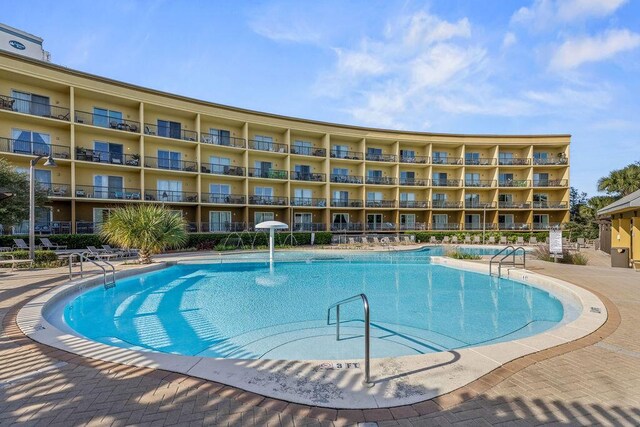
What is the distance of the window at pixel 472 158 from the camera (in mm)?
32875

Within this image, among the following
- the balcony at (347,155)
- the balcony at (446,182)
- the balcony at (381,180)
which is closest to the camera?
the balcony at (347,155)

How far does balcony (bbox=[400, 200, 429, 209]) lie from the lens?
104 ft

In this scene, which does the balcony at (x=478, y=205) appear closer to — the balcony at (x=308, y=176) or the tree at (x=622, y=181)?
the tree at (x=622, y=181)

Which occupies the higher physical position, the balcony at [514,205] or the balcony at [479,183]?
the balcony at [479,183]

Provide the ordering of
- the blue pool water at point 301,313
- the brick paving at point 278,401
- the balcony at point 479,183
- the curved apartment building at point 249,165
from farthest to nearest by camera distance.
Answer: the balcony at point 479,183
the curved apartment building at point 249,165
the blue pool water at point 301,313
the brick paving at point 278,401

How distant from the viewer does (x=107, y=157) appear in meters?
20.8

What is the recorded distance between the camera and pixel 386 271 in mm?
13984

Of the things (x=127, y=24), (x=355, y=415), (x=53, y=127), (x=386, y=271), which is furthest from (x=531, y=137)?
(x=53, y=127)

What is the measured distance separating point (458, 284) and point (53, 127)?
24.4 m

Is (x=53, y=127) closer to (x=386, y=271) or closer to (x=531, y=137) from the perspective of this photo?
(x=386, y=271)

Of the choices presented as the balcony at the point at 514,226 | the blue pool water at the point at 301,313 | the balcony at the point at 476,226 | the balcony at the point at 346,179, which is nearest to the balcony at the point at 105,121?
the blue pool water at the point at 301,313

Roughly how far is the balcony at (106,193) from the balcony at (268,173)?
28.8ft

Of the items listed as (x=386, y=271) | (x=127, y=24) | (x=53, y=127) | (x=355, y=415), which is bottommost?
(x=386, y=271)

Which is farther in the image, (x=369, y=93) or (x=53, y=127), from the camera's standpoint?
(x=369, y=93)
